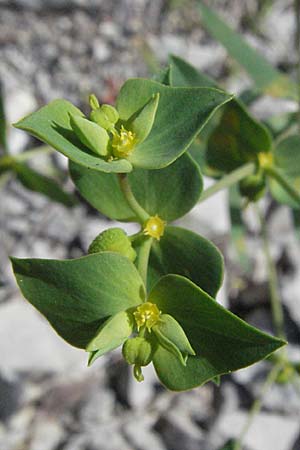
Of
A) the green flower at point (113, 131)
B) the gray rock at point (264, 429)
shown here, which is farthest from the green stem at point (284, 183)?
the gray rock at point (264, 429)

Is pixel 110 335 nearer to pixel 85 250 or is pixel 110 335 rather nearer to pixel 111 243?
pixel 111 243

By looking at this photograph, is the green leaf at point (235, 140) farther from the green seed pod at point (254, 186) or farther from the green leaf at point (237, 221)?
the green leaf at point (237, 221)

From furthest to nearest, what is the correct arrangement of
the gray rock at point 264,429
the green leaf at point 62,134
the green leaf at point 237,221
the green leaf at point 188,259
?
the gray rock at point 264,429, the green leaf at point 237,221, the green leaf at point 188,259, the green leaf at point 62,134

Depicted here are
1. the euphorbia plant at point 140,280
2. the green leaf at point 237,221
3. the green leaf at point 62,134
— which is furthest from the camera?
the green leaf at point 237,221

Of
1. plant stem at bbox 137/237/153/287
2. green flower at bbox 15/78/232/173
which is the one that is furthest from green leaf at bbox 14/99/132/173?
plant stem at bbox 137/237/153/287

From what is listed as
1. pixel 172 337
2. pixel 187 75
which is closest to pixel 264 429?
pixel 187 75

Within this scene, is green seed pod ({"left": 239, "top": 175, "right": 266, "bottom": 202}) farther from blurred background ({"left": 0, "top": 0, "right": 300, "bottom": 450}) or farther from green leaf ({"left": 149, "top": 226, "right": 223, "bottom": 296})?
blurred background ({"left": 0, "top": 0, "right": 300, "bottom": 450})

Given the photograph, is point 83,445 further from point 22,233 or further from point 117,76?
point 117,76
